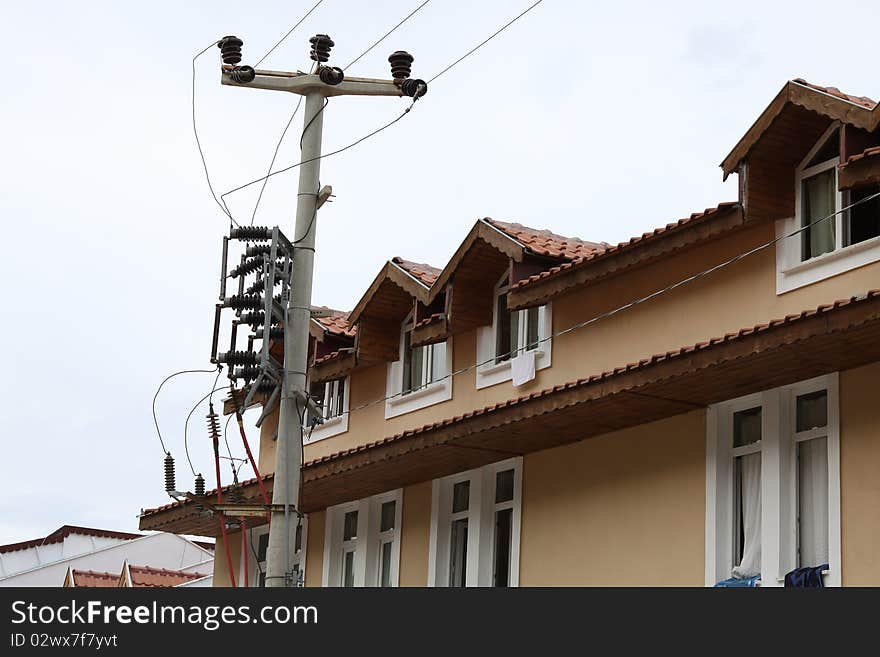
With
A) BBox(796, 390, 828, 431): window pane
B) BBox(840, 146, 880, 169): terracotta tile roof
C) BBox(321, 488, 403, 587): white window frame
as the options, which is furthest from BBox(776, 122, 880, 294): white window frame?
BBox(321, 488, 403, 587): white window frame

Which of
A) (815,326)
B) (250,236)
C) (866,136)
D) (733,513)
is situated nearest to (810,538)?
(733,513)

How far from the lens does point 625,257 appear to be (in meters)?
18.1

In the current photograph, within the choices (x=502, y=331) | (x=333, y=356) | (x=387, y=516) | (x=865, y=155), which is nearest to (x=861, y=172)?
(x=865, y=155)

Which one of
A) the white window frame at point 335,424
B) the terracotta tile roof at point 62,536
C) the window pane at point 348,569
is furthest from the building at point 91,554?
the window pane at point 348,569

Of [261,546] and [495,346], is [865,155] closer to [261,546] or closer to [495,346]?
[495,346]

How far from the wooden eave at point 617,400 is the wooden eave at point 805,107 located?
6.84 ft

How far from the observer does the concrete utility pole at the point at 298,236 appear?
15.9 m

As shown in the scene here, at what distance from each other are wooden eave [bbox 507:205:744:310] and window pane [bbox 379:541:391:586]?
4257mm

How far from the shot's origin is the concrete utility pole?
15922mm

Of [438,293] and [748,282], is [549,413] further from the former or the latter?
[438,293]

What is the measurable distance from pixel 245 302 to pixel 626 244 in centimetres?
445

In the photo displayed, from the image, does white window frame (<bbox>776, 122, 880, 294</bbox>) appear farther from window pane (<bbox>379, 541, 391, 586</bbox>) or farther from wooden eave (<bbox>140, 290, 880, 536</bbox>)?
window pane (<bbox>379, 541, 391, 586</bbox>)

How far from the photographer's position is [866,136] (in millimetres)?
15523

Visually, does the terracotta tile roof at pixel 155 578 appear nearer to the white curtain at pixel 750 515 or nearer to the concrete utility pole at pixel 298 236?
the concrete utility pole at pixel 298 236
